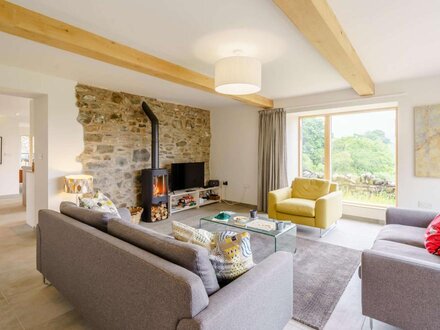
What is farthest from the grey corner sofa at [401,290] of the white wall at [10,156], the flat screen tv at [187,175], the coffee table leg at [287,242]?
the white wall at [10,156]

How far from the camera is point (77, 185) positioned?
3.48 meters

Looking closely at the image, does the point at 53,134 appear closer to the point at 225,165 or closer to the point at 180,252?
the point at 180,252

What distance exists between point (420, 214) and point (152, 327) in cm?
293

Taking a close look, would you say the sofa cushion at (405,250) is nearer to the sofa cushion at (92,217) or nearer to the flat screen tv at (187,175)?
the sofa cushion at (92,217)

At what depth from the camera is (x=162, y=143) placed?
531 cm

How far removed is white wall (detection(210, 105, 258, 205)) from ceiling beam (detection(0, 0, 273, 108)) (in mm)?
2578

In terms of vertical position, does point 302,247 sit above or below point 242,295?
below

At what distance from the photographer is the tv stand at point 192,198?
17.0 ft

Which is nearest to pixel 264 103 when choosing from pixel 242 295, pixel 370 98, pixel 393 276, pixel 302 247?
pixel 370 98

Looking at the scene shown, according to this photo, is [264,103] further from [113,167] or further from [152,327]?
[152,327]

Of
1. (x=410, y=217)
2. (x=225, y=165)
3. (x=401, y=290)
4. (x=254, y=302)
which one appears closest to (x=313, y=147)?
(x=225, y=165)

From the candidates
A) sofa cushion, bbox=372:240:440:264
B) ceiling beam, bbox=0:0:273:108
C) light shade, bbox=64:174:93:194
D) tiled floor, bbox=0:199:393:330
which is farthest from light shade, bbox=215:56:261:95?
light shade, bbox=64:174:93:194

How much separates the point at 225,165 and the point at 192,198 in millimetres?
1209

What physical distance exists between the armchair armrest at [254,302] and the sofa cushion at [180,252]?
0.29 feet
